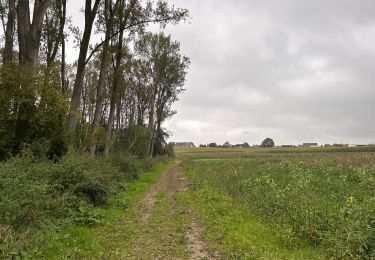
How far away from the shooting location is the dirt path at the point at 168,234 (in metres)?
8.86

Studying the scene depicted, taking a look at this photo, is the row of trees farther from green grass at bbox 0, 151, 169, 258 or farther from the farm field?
the farm field

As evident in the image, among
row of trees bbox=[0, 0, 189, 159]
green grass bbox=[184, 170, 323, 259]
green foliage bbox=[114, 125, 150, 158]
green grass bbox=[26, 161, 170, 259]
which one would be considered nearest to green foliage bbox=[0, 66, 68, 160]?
row of trees bbox=[0, 0, 189, 159]

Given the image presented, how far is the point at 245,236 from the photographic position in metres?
9.97

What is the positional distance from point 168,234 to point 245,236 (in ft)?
7.22

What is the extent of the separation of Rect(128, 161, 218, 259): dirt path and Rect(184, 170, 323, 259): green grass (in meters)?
0.38

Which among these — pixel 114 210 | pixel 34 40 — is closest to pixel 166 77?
pixel 34 40

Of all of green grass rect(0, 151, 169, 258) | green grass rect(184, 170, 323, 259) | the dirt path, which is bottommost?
the dirt path

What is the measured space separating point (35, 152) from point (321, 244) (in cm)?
1175

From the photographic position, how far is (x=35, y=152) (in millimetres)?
15906

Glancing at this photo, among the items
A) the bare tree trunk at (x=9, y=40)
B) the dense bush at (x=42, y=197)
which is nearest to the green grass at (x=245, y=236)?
the dense bush at (x=42, y=197)

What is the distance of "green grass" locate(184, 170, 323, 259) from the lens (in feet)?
28.1

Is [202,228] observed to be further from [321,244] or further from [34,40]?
[34,40]

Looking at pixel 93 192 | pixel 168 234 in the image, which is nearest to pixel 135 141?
pixel 93 192

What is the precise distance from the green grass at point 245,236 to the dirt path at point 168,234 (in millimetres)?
379
